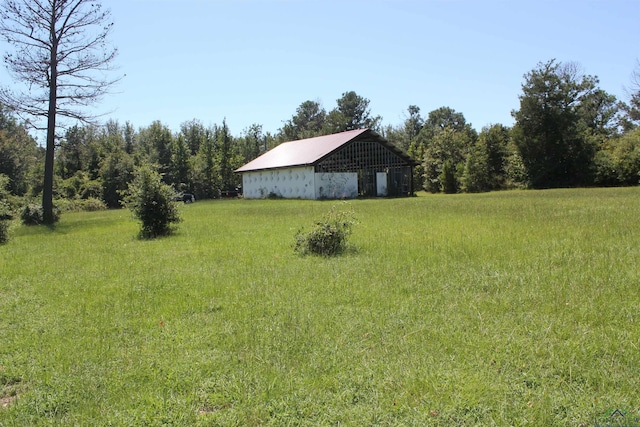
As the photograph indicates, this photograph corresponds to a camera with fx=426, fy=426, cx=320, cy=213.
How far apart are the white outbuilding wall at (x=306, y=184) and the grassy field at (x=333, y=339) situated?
86.1 feet

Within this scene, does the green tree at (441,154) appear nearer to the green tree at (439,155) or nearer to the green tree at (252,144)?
the green tree at (439,155)

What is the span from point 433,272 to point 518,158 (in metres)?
43.1

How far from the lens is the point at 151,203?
44.0 ft

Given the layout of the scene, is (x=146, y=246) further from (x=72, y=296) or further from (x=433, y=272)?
(x=433, y=272)

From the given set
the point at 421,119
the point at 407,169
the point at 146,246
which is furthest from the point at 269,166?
the point at 421,119

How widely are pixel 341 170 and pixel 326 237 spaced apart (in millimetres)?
27505

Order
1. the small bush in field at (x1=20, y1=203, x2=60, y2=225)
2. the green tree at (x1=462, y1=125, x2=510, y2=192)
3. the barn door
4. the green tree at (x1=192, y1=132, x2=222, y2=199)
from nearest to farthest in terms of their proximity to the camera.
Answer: the small bush in field at (x1=20, y1=203, x2=60, y2=225) < the barn door < the green tree at (x1=462, y1=125, x2=510, y2=192) < the green tree at (x1=192, y1=132, x2=222, y2=199)

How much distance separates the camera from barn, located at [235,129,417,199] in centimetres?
3516

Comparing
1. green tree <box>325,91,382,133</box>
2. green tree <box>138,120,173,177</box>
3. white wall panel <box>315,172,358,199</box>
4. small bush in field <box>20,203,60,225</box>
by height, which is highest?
green tree <box>325,91,382,133</box>

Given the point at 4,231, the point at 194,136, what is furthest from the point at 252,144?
the point at 4,231

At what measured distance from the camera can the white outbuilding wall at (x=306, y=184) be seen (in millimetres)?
34812

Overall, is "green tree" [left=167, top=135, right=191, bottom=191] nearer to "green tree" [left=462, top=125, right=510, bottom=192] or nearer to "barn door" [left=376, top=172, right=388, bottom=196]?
"barn door" [left=376, top=172, right=388, bottom=196]
